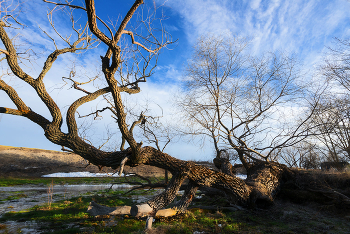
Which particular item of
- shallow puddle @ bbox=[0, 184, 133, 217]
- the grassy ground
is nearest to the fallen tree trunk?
the grassy ground

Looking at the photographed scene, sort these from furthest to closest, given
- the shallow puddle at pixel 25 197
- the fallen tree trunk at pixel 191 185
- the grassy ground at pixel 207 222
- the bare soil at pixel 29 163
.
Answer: the bare soil at pixel 29 163 → the shallow puddle at pixel 25 197 → the fallen tree trunk at pixel 191 185 → the grassy ground at pixel 207 222

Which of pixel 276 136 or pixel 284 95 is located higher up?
pixel 284 95

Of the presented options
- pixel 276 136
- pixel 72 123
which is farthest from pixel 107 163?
pixel 276 136

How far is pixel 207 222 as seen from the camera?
16.4ft

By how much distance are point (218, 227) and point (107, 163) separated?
3486 millimetres

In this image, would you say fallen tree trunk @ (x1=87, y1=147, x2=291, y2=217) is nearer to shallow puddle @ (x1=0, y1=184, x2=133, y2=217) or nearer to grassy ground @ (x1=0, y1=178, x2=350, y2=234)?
grassy ground @ (x1=0, y1=178, x2=350, y2=234)

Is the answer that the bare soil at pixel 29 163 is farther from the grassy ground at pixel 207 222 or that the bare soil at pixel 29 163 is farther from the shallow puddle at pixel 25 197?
the grassy ground at pixel 207 222

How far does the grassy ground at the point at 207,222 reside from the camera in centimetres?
448

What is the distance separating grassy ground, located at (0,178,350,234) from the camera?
14.7ft

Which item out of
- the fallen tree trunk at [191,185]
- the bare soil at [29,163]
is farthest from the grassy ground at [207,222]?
the bare soil at [29,163]

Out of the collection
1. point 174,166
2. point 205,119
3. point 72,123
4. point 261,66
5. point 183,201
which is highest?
point 261,66

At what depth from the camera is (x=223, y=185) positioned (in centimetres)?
607

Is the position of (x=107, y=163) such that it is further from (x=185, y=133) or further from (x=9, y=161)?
(x=9, y=161)

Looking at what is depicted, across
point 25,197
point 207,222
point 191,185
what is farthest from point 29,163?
point 207,222
